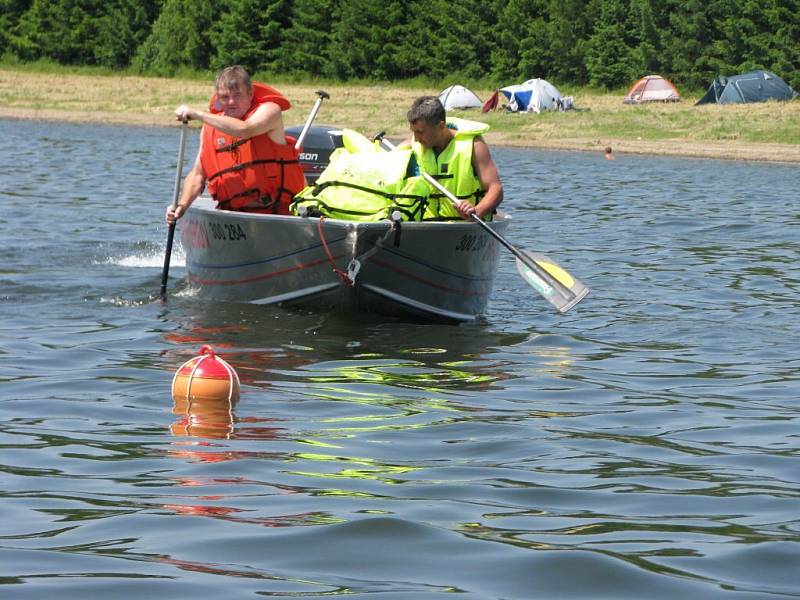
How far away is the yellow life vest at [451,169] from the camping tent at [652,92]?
34.8 m

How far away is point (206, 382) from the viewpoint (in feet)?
22.5

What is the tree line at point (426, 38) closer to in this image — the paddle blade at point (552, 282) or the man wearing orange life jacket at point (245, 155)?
the paddle blade at point (552, 282)

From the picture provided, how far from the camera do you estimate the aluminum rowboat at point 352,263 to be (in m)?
9.24

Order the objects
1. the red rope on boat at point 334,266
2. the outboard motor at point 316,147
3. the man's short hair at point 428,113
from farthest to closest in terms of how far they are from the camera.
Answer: the outboard motor at point 316,147 → the man's short hair at point 428,113 → the red rope on boat at point 334,266

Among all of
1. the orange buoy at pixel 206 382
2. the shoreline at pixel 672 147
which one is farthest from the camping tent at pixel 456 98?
the orange buoy at pixel 206 382

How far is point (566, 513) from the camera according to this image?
5.19m

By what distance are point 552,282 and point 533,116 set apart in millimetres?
29521

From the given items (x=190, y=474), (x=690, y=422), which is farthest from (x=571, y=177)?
(x=190, y=474)

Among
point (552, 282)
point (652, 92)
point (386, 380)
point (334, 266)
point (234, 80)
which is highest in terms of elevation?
point (234, 80)

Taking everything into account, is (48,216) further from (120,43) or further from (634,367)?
(120,43)

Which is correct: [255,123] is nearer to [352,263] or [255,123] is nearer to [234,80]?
[234,80]

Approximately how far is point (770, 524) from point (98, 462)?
2.61 meters

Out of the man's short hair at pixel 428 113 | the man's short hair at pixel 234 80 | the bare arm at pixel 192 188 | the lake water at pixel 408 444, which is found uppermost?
the man's short hair at pixel 234 80

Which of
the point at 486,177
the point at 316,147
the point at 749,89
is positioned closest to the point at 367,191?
the point at 486,177
